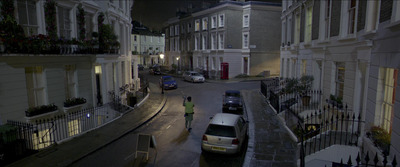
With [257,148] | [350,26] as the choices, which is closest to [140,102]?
[257,148]

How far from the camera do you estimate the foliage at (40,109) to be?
1082 centimetres

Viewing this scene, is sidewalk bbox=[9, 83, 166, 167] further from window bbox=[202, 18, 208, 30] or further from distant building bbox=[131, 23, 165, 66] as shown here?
distant building bbox=[131, 23, 165, 66]

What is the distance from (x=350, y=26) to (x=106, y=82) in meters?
13.8

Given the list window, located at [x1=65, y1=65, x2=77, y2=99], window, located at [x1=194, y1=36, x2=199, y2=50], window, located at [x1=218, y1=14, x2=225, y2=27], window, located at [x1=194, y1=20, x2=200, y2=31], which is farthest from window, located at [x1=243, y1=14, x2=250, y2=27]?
window, located at [x1=65, y1=65, x2=77, y2=99]

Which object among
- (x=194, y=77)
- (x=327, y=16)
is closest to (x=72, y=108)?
(x=327, y=16)

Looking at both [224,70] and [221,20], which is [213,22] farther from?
[224,70]

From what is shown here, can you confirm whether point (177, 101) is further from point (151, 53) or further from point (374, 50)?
point (151, 53)

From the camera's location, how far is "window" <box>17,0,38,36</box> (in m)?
11.0

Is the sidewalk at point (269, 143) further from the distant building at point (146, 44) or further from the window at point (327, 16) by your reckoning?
the distant building at point (146, 44)

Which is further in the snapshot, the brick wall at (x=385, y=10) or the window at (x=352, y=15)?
the window at (x=352, y=15)

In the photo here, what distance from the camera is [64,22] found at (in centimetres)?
1329

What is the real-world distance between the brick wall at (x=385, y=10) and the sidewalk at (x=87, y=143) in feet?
36.2

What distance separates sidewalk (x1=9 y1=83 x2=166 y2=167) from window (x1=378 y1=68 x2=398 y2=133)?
402 inches

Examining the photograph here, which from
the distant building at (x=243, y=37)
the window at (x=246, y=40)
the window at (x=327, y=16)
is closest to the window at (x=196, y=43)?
the distant building at (x=243, y=37)
